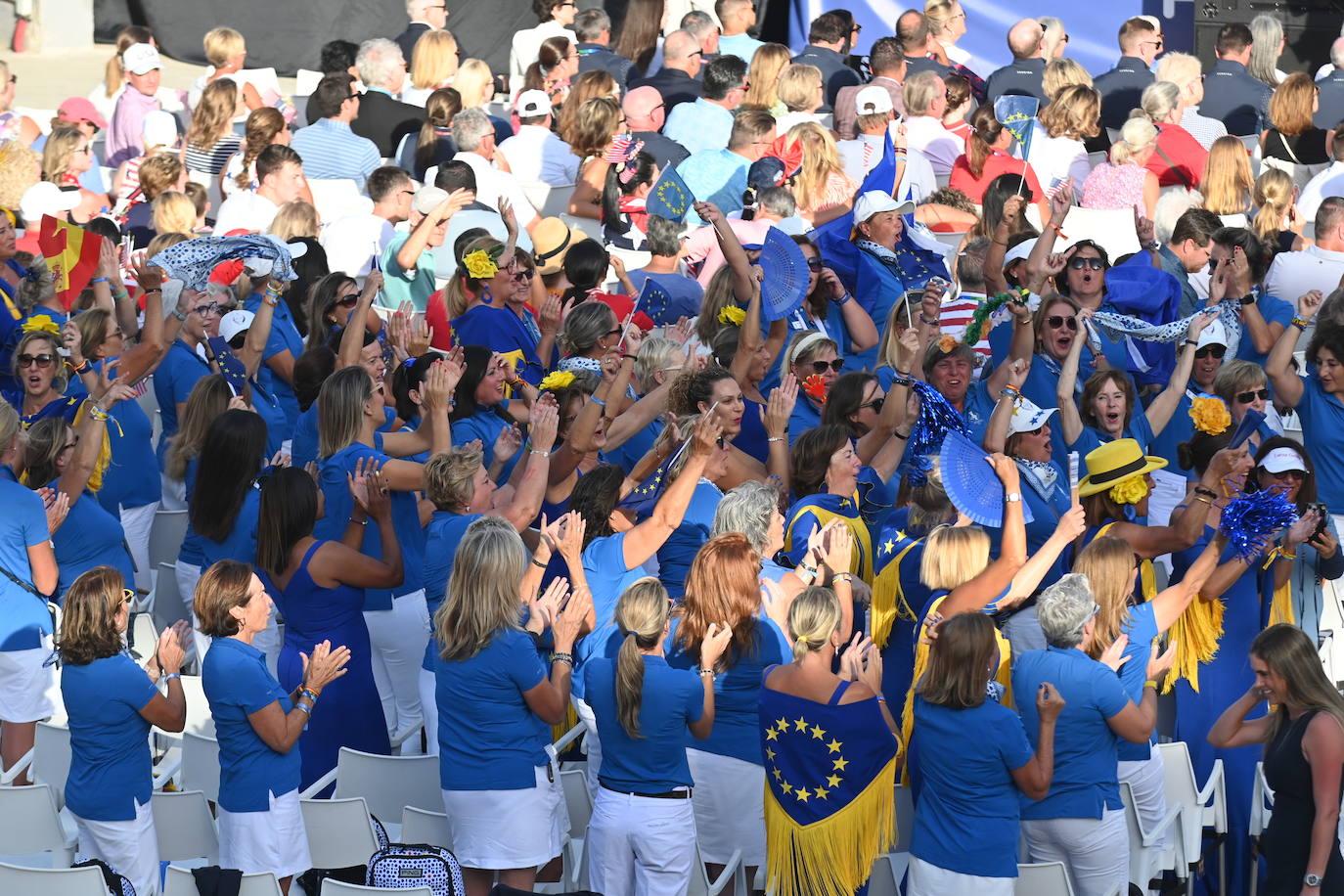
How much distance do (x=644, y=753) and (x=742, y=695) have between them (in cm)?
52

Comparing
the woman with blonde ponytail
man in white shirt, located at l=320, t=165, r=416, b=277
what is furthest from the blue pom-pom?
man in white shirt, located at l=320, t=165, r=416, b=277

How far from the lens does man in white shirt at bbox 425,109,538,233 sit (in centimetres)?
966

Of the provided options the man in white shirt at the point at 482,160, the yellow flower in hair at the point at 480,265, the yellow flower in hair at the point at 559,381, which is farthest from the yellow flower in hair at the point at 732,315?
the man in white shirt at the point at 482,160

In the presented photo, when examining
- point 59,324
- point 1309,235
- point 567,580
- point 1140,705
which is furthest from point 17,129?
point 1140,705

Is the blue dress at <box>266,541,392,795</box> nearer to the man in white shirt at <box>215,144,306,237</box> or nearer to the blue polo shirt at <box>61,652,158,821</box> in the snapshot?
the blue polo shirt at <box>61,652,158,821</box>

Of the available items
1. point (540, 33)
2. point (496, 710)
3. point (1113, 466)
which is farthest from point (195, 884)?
point (540, 33)

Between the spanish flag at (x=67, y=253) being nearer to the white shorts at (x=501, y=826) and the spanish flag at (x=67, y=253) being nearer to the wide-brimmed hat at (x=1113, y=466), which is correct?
the white shorts at (x=501, y=826)

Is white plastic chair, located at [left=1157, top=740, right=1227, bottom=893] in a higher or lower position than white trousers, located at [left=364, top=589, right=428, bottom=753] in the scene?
higher

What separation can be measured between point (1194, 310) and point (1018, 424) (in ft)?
8.19

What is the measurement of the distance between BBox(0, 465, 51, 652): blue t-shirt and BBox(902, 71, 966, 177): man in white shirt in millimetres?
5838

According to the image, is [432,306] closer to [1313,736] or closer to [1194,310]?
[1194,310]

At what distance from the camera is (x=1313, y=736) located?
5242mm

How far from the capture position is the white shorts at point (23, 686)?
256 inches

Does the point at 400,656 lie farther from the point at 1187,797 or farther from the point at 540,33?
the point at 540,33
